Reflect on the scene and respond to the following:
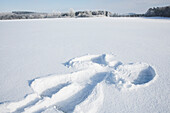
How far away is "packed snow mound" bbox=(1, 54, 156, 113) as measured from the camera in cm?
157

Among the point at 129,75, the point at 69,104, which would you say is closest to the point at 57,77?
the point at 69,104

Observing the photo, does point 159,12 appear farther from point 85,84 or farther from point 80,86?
point 80,86

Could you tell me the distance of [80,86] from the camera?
80.4 inches

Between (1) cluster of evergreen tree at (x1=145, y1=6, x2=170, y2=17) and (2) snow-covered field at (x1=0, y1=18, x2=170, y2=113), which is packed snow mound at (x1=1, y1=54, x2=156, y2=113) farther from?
(1) cluster of evergreen tree at (x1=145, y1=6, x2=170, y2=17)

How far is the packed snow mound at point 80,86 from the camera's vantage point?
1571mm

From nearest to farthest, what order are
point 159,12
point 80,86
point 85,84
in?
1. point 80,86
2. point 85,84
3. point 159,12

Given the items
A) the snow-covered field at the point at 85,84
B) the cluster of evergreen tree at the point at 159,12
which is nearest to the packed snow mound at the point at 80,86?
the snow-covered field at the point at 85,84

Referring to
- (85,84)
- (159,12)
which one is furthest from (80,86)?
(159,12)

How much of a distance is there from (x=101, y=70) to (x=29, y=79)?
54.7 inches

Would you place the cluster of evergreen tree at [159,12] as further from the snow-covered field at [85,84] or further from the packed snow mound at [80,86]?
the packed snow mound at [80,86]

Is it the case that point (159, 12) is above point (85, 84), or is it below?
above

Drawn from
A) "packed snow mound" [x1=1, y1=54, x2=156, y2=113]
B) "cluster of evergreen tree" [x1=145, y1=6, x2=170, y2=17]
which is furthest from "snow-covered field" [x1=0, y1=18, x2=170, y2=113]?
"cluster of evergreen tree" [x1=145, y1=6, x2=170, y2=17]

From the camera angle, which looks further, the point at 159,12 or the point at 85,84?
the point at 159,12

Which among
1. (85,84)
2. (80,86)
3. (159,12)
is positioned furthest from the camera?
(159,12)
